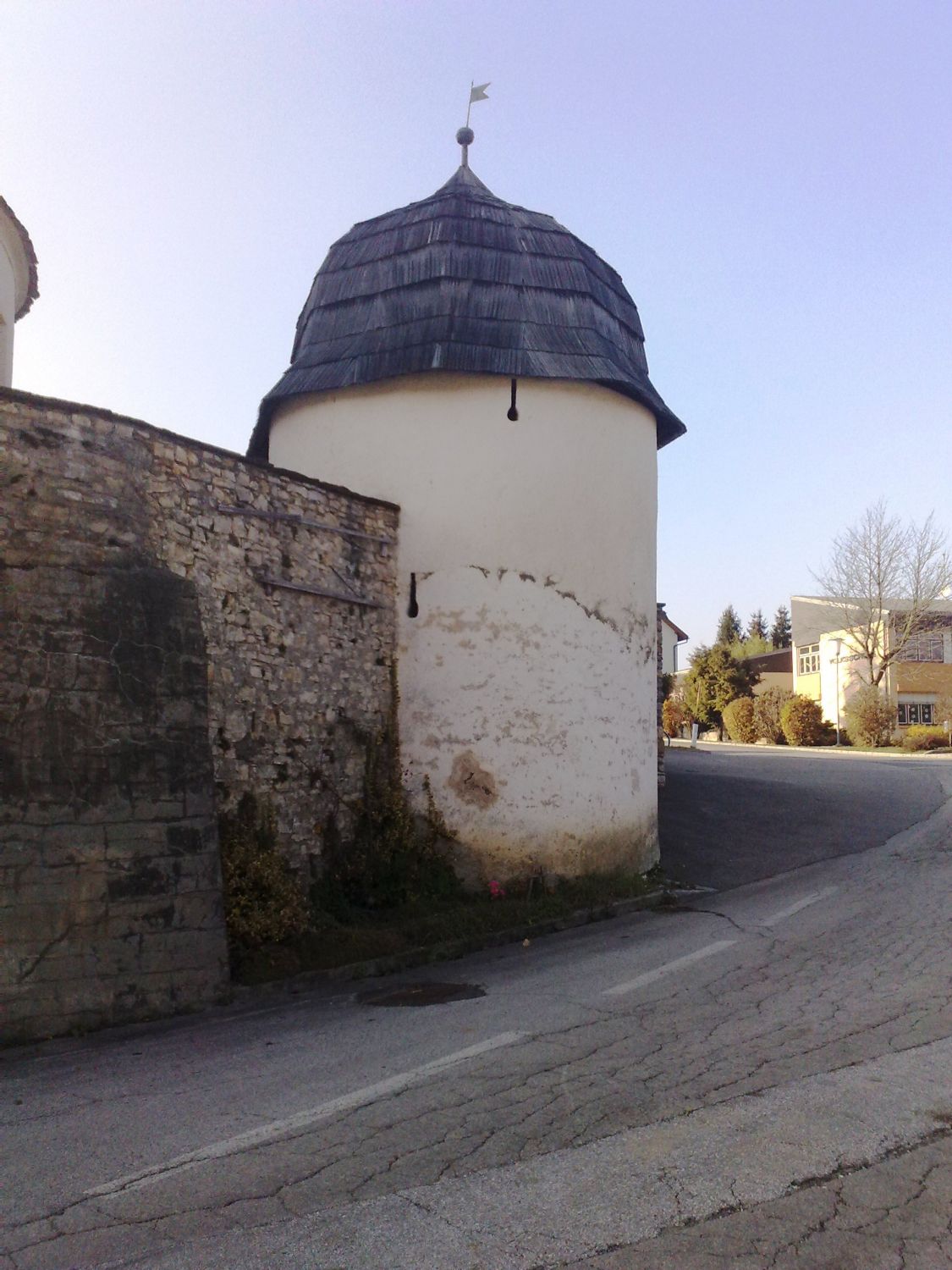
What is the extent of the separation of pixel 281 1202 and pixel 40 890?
361 centimetres

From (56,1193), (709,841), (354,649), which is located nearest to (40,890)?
(56,1193)

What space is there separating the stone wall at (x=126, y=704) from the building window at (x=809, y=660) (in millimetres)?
55144

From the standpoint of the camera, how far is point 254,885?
8789 millimetres

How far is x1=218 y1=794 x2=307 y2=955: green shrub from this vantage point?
8523 mm

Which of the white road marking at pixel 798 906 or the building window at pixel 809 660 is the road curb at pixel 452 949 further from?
the building window at pixel 809 660

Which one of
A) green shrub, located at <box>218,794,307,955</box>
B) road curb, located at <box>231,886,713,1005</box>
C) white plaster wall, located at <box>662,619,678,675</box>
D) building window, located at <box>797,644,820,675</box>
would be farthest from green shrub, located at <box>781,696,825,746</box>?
green shrub, located at <box>218,794,307,955</box>

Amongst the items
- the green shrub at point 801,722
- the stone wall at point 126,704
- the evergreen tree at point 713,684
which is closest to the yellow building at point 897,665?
the evergreen tree at point 713,684

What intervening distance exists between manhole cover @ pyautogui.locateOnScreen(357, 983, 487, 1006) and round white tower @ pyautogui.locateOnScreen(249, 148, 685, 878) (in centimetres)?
318

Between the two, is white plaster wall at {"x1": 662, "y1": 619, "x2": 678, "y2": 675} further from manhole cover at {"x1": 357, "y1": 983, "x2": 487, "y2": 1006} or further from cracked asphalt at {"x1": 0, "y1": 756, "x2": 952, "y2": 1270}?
cracked asphalt at {"x1": 0, "y1": 756, "x2": 952, "y2": 1270}

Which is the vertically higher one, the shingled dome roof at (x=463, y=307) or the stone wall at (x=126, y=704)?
the shingled dome roof at (x=463, y=307)

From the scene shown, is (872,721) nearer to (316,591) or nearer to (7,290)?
(316,591)

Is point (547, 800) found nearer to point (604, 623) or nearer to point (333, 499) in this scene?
point (604, 623)

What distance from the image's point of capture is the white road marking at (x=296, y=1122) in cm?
446

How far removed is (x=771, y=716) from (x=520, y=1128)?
45.2 metres
